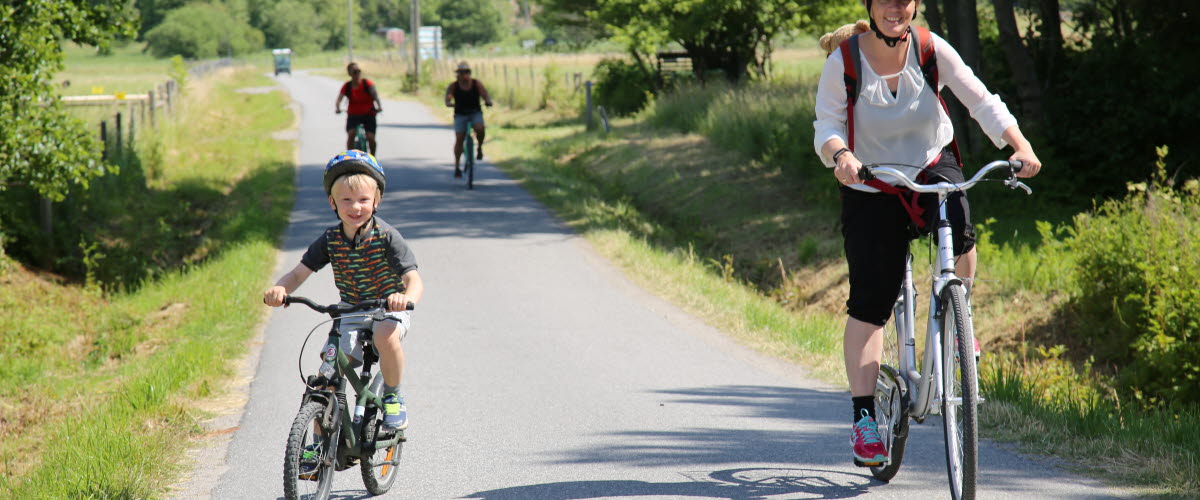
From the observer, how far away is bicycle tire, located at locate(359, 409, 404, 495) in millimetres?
4492

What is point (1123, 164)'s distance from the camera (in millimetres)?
14516

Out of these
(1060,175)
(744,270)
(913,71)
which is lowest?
(744,270)

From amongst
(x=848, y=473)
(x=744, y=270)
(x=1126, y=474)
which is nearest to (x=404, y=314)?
(x=848, y=473)

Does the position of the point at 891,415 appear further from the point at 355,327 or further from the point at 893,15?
the point at 355,327

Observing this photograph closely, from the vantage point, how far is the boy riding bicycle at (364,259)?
4285 mm

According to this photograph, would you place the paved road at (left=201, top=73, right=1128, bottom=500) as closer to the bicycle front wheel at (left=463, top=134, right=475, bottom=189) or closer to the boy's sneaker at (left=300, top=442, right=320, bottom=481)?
the boy's sneaker at (left=300, top=442, right=320, bottom=481)

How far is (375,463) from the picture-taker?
4711 millimetres

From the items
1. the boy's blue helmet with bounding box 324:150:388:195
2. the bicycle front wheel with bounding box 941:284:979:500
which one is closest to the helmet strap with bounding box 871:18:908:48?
the bicycle front wheel with bounding box 941:284:979:500

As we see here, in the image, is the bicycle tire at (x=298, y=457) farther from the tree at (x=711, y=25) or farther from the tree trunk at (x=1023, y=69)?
the tree at (x=711, y=25)

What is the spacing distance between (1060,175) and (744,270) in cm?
431

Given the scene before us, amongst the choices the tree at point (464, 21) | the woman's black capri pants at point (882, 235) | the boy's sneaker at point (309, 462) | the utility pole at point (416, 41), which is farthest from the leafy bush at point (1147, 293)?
the tree at point (464, 21)

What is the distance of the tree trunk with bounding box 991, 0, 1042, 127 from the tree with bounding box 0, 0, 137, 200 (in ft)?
37.3

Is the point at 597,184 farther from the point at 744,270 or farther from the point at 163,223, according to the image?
the point at 163,223

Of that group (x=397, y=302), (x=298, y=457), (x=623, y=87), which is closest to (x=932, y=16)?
(x=397, y=302)
